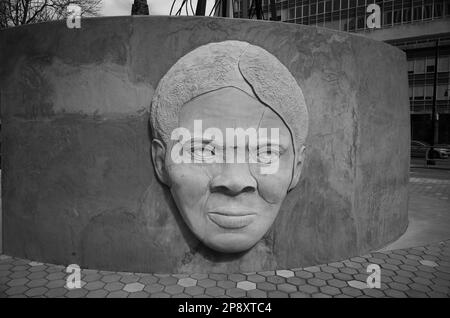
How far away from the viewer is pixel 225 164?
3756mm

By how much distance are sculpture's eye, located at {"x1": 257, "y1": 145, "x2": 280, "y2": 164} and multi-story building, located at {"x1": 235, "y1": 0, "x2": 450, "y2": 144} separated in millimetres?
28707

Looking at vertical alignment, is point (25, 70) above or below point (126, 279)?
above

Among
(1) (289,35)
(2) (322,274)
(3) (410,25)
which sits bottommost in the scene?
(2) (322,274)

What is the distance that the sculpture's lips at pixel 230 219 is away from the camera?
3771 millimetres

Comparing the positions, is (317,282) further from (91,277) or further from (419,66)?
(419,66)

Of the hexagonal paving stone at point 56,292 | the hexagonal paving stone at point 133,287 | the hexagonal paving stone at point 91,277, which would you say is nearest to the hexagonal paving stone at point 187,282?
the hexagonal paving stone at point 133,287

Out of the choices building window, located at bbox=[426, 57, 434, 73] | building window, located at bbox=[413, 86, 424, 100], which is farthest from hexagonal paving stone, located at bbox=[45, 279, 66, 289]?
building window, located at bbox=[413, 86, 424, 100]

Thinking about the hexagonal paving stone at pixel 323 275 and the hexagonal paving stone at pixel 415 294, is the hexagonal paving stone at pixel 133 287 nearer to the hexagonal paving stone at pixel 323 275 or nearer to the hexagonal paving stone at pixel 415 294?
the hexagonal paving stone at pixel 323 275

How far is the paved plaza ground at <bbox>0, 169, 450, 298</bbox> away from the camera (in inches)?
139

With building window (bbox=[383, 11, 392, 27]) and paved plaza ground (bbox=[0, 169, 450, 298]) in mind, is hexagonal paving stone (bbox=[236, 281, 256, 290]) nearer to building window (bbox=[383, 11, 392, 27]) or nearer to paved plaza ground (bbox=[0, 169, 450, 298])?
paved plaza ground (bbox=[0, 169, 450, 298])

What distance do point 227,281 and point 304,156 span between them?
5.31ft

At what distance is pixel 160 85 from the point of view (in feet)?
12.5
